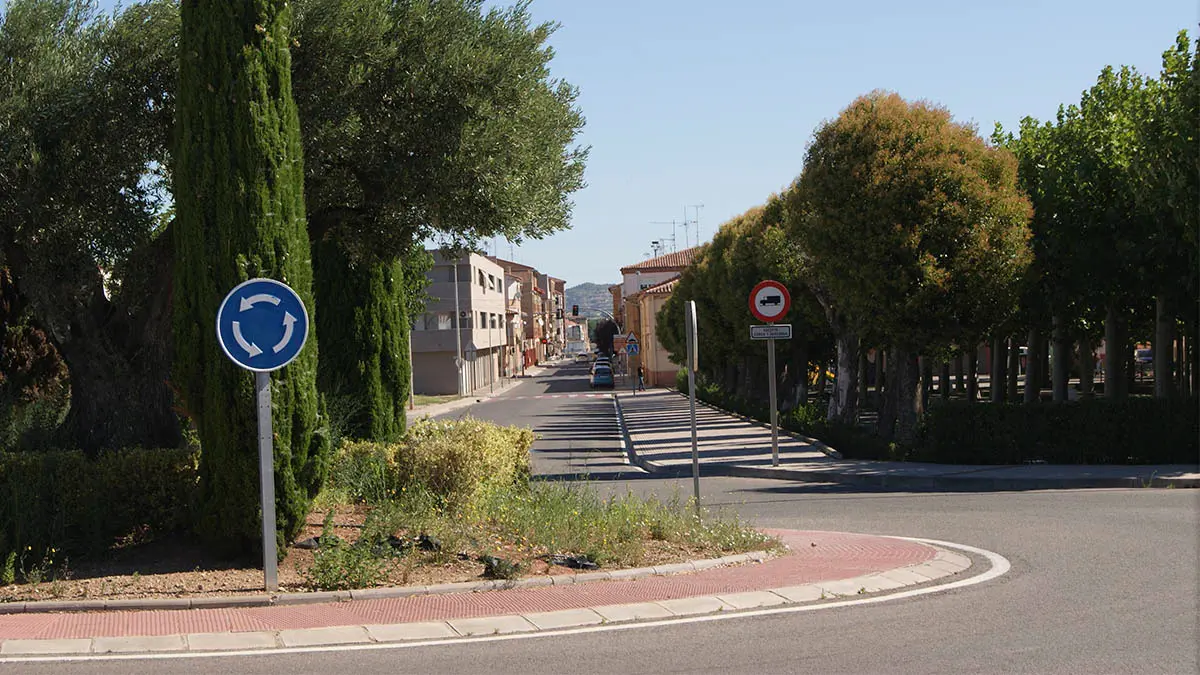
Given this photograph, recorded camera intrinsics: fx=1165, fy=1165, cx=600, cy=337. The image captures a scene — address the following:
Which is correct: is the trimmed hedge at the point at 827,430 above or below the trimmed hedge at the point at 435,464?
below

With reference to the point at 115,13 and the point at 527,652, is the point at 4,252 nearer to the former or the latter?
the point at 115,13

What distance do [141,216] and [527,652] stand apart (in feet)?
24.7

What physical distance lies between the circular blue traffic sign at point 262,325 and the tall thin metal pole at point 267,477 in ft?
0.56

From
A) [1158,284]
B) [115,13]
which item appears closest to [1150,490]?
[1158,284]

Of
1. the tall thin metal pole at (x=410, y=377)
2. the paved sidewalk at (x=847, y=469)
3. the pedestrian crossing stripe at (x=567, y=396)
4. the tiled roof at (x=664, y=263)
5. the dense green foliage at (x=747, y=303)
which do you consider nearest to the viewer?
the paved sidewalk at (x=847, y=469)

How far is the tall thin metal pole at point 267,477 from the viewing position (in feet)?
28.1

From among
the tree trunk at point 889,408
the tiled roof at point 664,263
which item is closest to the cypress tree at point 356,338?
the tree trunk at point 889,408

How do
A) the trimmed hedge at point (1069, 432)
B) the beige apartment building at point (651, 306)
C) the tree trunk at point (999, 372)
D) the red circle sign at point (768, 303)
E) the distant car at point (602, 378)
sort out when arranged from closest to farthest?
the trimmed hedge at point (1069, 432), the red circle sign at point (768, 303), the tree trunk at point (999, 372), the distant car at point (602, 378), the beige apartment building at point (651, 306)

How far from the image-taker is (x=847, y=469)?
2009 centimetres

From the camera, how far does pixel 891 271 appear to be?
2141 centimetres

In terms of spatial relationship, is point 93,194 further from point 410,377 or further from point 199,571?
point 410,377

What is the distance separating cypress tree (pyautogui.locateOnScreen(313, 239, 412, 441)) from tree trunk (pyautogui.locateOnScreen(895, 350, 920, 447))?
11.0 metres

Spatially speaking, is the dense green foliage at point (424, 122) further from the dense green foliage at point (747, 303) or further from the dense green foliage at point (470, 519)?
the dense green foliage at point (747, 303)

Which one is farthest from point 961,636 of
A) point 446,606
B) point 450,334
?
point 450,334
